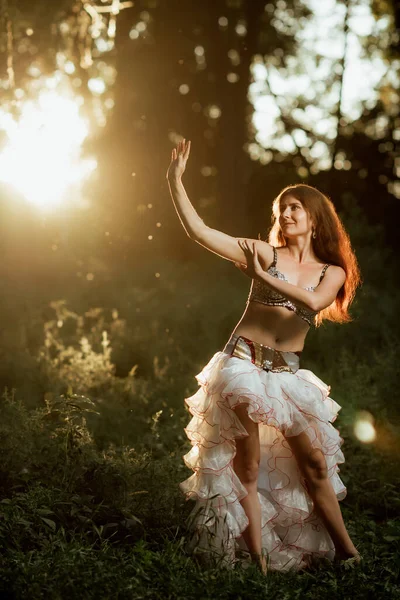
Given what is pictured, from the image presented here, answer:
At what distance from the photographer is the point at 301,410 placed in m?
4.24

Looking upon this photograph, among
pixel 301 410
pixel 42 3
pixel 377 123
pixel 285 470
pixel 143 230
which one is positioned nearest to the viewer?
pixel 301 410

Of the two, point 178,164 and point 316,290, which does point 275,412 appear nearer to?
point 316,290

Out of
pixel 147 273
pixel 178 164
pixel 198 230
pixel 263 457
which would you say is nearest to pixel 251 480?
pixel 263 457

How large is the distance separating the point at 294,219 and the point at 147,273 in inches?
388

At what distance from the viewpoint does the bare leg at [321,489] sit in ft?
14.1

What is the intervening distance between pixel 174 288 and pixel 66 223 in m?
2.26

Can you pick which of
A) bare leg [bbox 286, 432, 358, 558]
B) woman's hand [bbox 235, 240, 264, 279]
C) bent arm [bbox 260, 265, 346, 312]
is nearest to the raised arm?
woman's hand [bbox 235, 240, 264, 279]

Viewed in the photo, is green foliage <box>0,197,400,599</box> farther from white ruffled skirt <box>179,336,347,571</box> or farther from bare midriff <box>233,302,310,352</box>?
bare midriff <box>233,302,310,352</box>

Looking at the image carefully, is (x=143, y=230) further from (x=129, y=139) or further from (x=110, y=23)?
(x=110, y=23)

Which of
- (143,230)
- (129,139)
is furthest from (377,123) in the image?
(143,230)

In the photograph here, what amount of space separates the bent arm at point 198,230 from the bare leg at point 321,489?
111 cm

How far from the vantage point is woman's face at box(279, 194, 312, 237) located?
444 cm

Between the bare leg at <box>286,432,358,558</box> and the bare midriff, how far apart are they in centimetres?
54

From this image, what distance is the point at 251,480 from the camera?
14.2 ft
